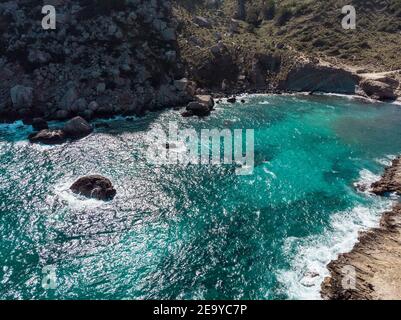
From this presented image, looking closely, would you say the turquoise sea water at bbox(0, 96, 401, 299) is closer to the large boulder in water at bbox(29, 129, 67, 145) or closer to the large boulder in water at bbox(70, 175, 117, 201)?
the large boulder in water at bbox(70, 175, 117, 201)

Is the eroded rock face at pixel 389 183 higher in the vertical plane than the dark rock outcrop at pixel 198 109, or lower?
lower

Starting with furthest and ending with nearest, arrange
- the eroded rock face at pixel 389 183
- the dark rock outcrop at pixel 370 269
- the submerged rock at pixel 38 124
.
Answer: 1. the submerged rock at pixel 38 124
2. the eroded rock face at pixel 389 183
3. the dark rock outcrop at pixel 370 269

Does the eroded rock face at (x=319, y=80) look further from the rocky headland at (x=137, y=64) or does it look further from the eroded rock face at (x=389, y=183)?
the eroded rock face at (x=389, y=183)

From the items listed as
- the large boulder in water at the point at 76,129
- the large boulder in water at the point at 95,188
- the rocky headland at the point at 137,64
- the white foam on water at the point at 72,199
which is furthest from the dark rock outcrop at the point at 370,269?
the large boulder in water at the point at 76,129

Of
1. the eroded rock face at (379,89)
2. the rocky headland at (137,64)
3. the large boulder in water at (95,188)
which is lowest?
the large boulder in water at (95,188)

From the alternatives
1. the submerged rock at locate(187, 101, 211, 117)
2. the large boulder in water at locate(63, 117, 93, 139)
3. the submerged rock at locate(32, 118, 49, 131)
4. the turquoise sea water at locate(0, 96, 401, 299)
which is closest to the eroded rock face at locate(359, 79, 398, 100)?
the turquoise sea water at locate(0, 96, 401, 299)

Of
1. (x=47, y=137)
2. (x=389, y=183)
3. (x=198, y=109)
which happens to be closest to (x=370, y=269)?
(x=389, y=183)

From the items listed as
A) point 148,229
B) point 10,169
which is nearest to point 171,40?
point 10,169

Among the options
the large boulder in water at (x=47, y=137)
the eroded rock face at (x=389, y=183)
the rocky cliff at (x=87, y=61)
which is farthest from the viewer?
the rocky cliff at (x=87, y=61)
